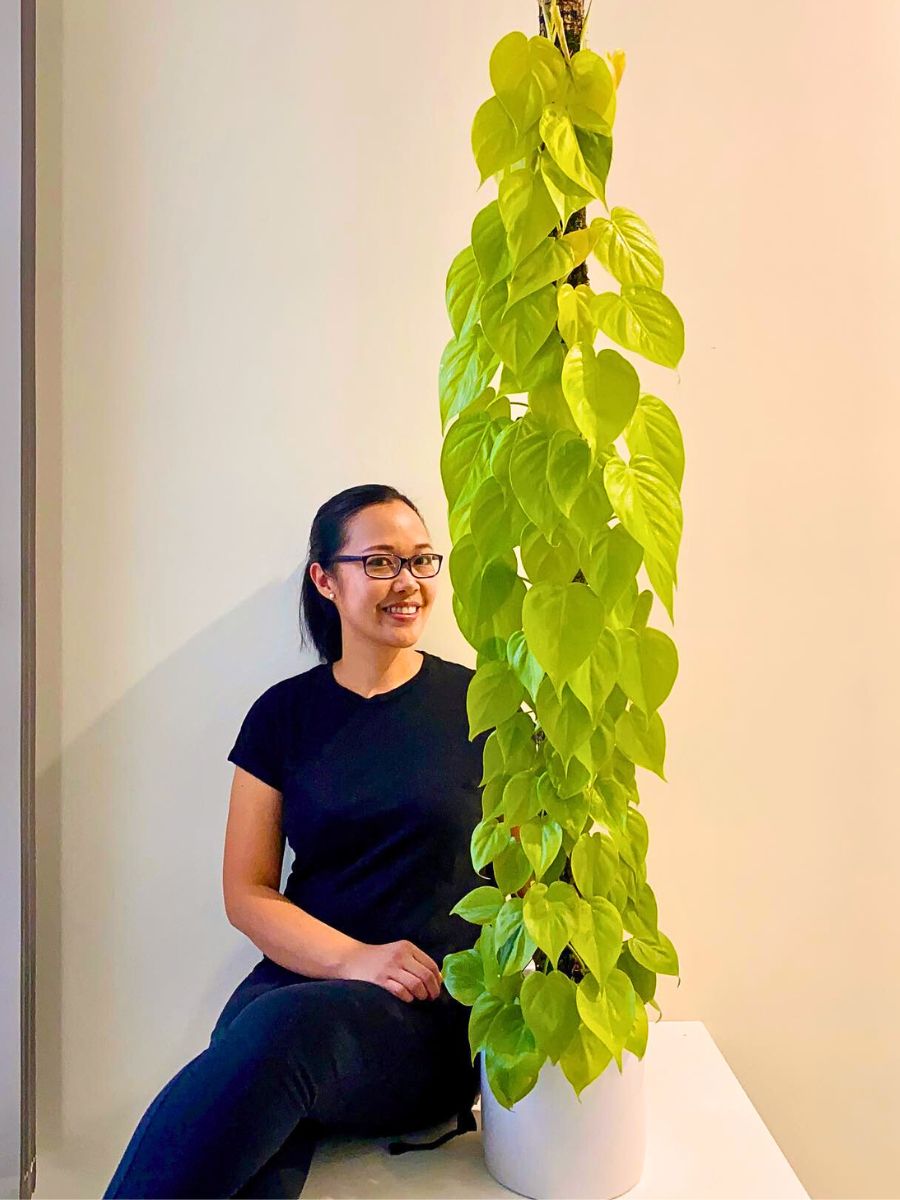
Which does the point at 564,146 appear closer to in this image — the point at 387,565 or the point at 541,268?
the point at 541,268

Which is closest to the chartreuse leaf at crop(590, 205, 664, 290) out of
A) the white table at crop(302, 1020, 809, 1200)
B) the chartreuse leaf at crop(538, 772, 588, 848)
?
the chartreuse leaf at crop(538, 772, 588, 848)

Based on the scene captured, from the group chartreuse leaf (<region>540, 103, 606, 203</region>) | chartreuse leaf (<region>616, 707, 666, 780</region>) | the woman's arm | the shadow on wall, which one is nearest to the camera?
chartreuse leaf (<region>540, 103, 606, 203</region>)

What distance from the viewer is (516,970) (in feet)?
3.18

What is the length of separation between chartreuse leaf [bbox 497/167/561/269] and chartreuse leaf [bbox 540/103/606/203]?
0.08 ft

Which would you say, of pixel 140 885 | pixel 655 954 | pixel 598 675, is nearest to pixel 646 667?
pixel 598 675

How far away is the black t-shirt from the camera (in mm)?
1260

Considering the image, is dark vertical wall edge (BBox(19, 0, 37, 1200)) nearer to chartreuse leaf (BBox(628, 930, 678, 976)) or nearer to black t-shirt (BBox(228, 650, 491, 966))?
black t-shirt (BBox(228, 650, 491, 966))

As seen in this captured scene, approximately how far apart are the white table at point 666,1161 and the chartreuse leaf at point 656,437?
0.70 metres

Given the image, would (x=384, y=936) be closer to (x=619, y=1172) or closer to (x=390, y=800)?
(x=390, y=800)

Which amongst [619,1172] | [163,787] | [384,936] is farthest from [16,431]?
[619,1172]

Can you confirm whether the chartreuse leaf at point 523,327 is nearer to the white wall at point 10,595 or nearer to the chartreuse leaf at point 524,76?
the chartreuse leaf at point 524,76

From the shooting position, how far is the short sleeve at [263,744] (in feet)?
4.33

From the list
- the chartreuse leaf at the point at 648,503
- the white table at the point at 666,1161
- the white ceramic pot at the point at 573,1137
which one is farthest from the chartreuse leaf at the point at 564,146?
the white table at the point at 666,1161

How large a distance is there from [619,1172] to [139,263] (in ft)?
3.98
